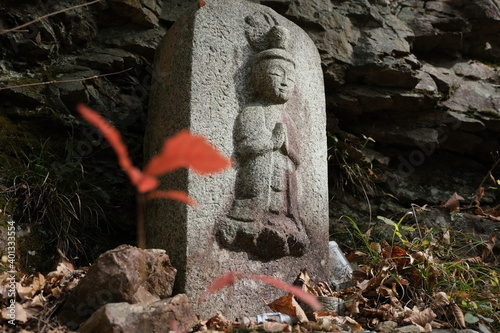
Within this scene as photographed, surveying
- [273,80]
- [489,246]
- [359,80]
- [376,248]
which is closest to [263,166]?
[273,80]

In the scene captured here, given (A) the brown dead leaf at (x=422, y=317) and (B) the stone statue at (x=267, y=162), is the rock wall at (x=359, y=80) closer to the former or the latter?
(B) the stone statue at (x=267, y=162)

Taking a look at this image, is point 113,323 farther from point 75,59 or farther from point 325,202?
point 75,59

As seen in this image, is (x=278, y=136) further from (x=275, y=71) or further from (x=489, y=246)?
(x=489, y=246)

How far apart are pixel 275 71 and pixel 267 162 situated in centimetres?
55

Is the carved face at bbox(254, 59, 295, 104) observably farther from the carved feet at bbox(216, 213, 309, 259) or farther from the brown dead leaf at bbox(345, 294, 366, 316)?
the brown dead leaf at bbox(345, 294, 366, 316)

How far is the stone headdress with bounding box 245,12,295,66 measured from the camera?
127 inches

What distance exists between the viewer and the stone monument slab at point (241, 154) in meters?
2.77

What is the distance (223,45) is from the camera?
10.4 ft

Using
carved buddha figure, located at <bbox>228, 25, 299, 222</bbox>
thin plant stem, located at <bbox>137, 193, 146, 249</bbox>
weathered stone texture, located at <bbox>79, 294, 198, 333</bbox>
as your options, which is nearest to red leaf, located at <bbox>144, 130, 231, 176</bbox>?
thin plant stem, located at <bbox>137, 193, 146, 249</bbox>

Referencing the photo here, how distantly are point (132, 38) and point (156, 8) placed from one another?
1.18 ft

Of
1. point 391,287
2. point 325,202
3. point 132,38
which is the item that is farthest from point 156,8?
point 391,287

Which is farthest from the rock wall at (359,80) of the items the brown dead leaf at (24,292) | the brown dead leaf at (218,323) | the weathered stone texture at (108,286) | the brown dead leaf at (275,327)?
the brown dead leaf at (275,327)

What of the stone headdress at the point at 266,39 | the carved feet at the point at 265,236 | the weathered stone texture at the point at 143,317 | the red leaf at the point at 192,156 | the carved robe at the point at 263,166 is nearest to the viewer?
the red leaf at the point at 192,156

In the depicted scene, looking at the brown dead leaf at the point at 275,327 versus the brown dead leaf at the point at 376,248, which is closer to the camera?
the brown dead leaf at the point at 275,327
